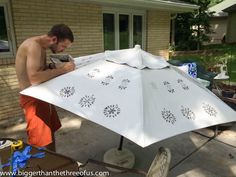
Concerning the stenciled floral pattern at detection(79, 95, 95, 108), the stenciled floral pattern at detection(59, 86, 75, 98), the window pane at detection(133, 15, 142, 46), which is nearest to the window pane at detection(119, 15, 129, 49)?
the window pane at detection(133, 15, 142, 46)

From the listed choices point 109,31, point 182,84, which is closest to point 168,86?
point 182,84

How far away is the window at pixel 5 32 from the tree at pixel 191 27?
1347 centimetres

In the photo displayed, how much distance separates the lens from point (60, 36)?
2.56 m

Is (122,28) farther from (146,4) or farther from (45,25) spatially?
(45,25)

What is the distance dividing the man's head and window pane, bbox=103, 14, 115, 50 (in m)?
4.87

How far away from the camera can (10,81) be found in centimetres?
531

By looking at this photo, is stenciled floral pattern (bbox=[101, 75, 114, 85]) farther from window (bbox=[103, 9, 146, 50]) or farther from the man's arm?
window (bbox=[103, 9, 146, 50])

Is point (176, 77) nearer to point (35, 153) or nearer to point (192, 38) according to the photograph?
point (35, 153)

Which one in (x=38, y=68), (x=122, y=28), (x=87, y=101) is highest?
(x=122, y=28)

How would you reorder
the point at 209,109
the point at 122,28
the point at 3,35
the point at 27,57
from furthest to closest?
1. the point at 122,28
2. the point at 3,35
3. the point at 27,57
4. the point at 209,109

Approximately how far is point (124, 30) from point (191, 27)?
10956mm

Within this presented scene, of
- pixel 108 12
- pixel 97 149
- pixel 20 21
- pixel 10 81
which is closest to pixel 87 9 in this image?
pixel 108 12

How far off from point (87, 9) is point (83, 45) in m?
0.94

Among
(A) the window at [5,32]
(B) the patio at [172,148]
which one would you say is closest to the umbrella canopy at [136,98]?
(B) the patio at [172,148]
